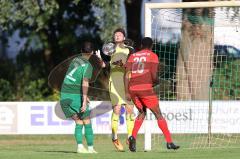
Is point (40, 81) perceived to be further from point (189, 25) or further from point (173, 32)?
point (189, 25)

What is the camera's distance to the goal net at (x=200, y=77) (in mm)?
18953

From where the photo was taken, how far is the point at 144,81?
48.2ft

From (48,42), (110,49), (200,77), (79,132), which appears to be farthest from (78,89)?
(48,42)

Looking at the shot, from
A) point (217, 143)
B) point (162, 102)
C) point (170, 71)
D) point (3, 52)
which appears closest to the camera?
point (217, 143)

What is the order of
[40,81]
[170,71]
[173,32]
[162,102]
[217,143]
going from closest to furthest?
1. [217,143]
2. [170,71]
3. [162,102]
4. [173,32]
5. [40,81]

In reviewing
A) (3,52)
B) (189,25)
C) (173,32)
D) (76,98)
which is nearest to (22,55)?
(3,52)

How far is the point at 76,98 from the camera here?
15008mm

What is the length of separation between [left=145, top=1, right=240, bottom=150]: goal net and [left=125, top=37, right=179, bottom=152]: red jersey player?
2661mm

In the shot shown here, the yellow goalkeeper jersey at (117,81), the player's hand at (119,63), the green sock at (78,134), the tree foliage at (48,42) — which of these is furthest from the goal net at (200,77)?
the tree foliage at (48,42)

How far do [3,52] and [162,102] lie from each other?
12.8m

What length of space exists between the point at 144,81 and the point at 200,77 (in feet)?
21.3

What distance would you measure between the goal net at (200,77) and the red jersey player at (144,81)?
8.73 feet

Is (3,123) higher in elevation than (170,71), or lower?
lower

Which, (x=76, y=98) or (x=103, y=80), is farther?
(x=103, y=80)
